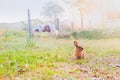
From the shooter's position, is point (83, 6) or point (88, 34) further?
point (83, 6)

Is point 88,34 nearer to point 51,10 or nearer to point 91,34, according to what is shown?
point 91,34

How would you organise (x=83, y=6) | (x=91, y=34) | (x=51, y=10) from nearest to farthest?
1. (x=91, y=34)
2. (x=83, y=6)
3. (x=51, y=10)

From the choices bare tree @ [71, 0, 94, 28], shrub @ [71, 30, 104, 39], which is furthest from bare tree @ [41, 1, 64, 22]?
shrub @ [71, 30, 104, 39]

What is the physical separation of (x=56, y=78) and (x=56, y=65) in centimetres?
162

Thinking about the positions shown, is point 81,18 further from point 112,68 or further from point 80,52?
point 112,68

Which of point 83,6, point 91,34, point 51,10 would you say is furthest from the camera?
point 51,10

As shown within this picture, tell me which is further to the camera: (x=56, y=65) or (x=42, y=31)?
(x=42, y=31)

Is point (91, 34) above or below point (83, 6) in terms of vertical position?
below

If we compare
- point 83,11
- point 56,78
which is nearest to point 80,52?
point 56,78

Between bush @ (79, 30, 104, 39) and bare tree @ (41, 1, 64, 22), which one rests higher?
bare tree @ (41, 1, 64, 22)

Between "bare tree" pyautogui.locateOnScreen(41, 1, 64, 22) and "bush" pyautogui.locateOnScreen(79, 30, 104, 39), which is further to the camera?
"bare tree" pyautogui.locateOnScreen(41, 1, 64, 22)

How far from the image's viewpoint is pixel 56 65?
23.0ft

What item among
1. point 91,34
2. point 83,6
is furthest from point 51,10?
point 91,34

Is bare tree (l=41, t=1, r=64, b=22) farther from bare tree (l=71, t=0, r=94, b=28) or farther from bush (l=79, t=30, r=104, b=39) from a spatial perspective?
bush (l=79, t=30, r=104, b=39)
